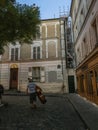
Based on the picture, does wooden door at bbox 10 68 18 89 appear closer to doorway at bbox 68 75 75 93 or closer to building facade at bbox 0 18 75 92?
building facade at bbox 0 18 75 92

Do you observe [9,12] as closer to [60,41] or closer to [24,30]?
[24,30]

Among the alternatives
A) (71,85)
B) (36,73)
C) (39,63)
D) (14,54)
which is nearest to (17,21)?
(39,63)

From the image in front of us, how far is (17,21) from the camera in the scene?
1046 centimetres

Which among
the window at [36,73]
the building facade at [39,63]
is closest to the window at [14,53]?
the building facade at [39,63]

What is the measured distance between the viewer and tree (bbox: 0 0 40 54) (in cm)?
994

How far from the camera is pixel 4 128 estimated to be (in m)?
5.30

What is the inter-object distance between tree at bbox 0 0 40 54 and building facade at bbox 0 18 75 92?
Answer: 10.0 metres

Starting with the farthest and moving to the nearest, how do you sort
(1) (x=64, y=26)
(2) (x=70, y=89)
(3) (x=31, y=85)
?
1. (1) (x=64, y=26)
2. (2) (x=70, y=89)
3. (3) (x=31, y=85)

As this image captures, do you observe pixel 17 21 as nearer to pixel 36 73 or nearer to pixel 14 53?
pixel 36 73

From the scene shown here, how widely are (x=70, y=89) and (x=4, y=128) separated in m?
16.8

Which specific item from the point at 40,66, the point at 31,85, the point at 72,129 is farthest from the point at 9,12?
the point at 40,66

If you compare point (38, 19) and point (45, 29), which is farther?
point (45, 29)

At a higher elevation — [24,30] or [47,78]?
[24,30]

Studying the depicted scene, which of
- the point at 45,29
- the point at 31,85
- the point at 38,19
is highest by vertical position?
the point at 45,29
